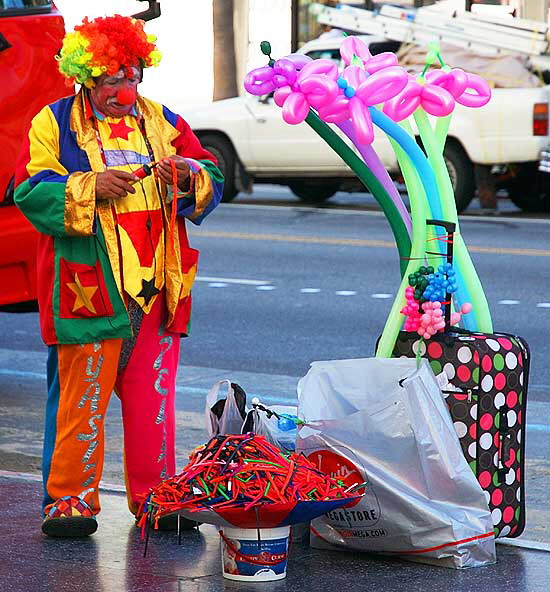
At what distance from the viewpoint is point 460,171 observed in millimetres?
16578

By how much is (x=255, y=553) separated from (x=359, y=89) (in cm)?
149

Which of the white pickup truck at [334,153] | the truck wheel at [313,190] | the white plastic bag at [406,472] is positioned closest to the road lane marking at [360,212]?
the white pickup truck at [334,153]

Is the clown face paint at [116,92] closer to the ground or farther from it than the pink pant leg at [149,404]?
farther from it

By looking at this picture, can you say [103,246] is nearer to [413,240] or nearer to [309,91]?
[309,91]

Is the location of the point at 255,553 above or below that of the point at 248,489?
below

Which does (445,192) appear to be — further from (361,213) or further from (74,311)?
(361,213)

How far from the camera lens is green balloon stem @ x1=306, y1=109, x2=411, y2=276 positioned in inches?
199

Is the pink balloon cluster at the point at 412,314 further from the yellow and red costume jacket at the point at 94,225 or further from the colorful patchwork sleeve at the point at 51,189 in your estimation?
the colorful patchwork sleeve at the point at 51,189

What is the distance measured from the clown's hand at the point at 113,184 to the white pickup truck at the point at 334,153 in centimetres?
1125

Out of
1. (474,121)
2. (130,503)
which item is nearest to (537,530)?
(130,503)

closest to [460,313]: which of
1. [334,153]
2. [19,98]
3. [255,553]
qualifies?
[255,553]

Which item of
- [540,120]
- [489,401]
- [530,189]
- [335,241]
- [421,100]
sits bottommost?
[530,189]

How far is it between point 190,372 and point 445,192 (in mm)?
3738

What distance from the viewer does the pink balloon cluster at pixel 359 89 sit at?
4727 mm
